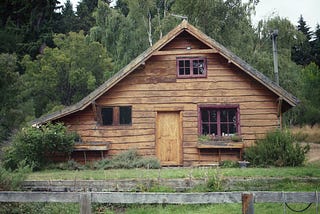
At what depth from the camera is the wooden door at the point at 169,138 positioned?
17.2 m

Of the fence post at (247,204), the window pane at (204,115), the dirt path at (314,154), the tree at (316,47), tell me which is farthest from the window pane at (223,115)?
the tree at (316,47)

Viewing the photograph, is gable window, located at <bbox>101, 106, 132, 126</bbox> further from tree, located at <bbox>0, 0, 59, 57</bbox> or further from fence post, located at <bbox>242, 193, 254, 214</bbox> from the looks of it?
tree, located at <bbox>0, 0, 59, 57</bbox>

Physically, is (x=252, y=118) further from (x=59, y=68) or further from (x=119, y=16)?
(x=119, y=16)

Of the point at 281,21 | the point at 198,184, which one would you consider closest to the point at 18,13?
the point at 281,21

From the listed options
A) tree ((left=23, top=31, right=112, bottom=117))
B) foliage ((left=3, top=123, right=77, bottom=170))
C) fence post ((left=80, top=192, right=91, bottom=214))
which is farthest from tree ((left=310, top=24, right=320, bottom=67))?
fence post ((left=80, top=192, right=91, bottom=214))

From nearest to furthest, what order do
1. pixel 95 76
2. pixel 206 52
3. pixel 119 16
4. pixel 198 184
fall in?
1. pixel 198 184
2. pixel 206 52
3. pixel 95 76
4. pixel 119 16

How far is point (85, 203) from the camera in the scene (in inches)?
265

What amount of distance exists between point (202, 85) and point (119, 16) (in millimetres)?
20658

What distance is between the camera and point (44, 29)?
36.2m

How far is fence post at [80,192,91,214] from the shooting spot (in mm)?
6680

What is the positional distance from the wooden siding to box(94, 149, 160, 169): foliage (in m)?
0.56

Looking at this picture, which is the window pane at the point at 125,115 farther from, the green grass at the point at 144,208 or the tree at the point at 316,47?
the tree at the point at 316,47

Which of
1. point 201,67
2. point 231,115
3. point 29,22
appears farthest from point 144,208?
point 29,22

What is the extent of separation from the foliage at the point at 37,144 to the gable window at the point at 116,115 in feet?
5.53
